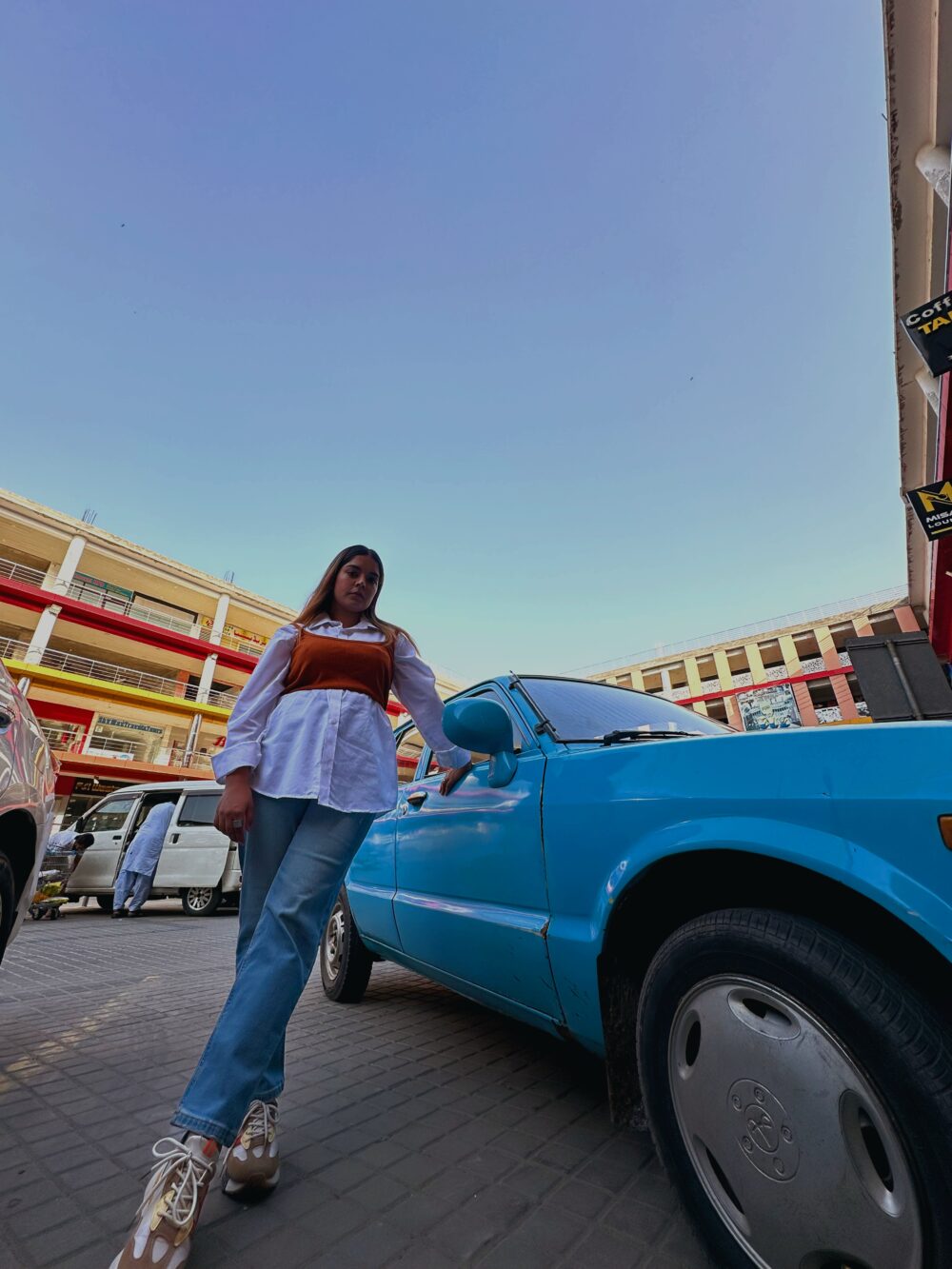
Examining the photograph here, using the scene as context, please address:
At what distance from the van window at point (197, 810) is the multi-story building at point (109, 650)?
586 inches

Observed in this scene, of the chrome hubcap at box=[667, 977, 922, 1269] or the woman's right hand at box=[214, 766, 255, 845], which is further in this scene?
the woman's right hand at box=[214, 766, 255, 845]

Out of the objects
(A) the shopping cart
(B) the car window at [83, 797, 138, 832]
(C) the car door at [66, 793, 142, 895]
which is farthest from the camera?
(B) the car window at [83, 797, 138, 832]

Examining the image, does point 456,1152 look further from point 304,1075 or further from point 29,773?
point 29,773

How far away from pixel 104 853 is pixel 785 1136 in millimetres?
11561

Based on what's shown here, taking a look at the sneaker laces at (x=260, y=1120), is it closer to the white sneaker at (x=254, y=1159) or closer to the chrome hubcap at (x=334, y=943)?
the white sneaker at (x=254, y=1159)

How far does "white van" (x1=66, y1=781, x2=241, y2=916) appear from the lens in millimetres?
9031

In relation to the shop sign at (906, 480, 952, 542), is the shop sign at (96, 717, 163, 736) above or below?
below

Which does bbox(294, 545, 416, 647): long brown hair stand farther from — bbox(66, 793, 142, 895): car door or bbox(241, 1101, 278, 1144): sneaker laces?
bbox(66, 793, 142, 895): car door

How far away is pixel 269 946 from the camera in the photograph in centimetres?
151

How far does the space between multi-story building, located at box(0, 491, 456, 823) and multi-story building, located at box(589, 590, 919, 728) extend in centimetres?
1960

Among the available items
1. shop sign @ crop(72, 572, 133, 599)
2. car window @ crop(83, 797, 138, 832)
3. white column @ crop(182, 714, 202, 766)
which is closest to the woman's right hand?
car window @ crop(83, 797, 138, 832)

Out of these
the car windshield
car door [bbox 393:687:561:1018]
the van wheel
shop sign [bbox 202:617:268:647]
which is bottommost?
the van wheel

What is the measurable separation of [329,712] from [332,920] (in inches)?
95.2

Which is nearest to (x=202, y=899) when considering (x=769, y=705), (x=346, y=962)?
(x=346, y=962)
